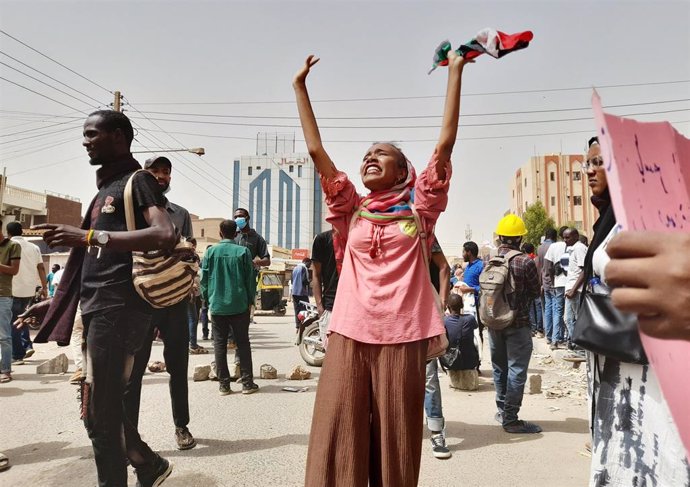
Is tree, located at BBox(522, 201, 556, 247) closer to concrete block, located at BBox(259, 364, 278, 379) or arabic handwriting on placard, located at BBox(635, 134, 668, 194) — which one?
concrete block, located at BBox(259, 364, 278, 379)

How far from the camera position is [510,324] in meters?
4.71

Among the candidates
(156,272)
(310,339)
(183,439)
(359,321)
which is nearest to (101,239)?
(156,272)

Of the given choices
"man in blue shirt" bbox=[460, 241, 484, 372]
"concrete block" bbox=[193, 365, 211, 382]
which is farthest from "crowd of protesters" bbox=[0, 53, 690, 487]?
"man in blue shirt" bbox=[460, 241, 484, 372]

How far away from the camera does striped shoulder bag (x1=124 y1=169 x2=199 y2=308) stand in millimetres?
2617

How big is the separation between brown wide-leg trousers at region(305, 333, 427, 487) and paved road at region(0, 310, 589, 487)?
1.37 metres

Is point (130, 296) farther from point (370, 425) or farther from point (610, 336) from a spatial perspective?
point (610, 336)

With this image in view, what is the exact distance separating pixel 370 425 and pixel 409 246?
875 mm

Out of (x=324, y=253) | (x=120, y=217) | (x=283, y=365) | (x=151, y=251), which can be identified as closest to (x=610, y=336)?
(x=151, y=251)

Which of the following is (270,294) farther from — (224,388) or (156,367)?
(224,388)

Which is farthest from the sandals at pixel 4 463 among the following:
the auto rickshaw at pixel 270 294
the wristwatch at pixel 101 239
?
the auto rickshaw at pixel 270 294

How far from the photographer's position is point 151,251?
2.63m

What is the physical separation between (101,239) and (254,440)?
2544mm

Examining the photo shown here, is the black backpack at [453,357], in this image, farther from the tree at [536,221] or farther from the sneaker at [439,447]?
the tree at [536,221]

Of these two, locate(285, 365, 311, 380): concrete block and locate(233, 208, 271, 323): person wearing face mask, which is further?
locate(233, 208, 271, 323): person wearing face mask
